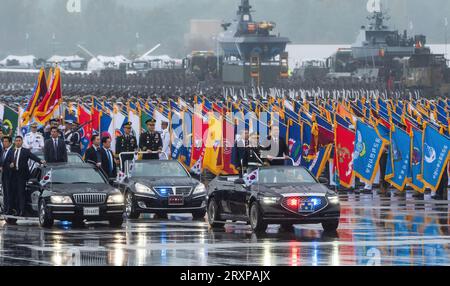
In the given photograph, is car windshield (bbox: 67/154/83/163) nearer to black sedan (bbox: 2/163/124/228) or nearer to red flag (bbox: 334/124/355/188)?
black sedan (bbox: 2/163/124/228)

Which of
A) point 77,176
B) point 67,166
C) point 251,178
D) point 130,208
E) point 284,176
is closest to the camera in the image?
point 251,178

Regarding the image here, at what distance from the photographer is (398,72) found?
111125 mm

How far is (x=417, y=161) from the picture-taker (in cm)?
3356

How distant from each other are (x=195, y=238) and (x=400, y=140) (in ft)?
37.2

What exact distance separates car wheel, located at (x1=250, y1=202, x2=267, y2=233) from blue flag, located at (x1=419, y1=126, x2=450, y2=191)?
8.69 metres

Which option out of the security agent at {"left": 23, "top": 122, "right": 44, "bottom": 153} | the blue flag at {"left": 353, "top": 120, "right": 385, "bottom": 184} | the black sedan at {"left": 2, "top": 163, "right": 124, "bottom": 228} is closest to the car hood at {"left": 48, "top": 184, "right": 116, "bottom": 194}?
the black sedan at {"left": 2, "top": 163, "right": 124, "bottom": 228}

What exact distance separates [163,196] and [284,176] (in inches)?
128

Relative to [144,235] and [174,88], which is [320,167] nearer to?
[144,235]

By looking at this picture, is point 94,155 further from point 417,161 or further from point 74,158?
point 417,161

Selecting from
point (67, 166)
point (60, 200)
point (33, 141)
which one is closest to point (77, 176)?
point (67, 166)

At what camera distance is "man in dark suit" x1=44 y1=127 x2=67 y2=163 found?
28.9 m
